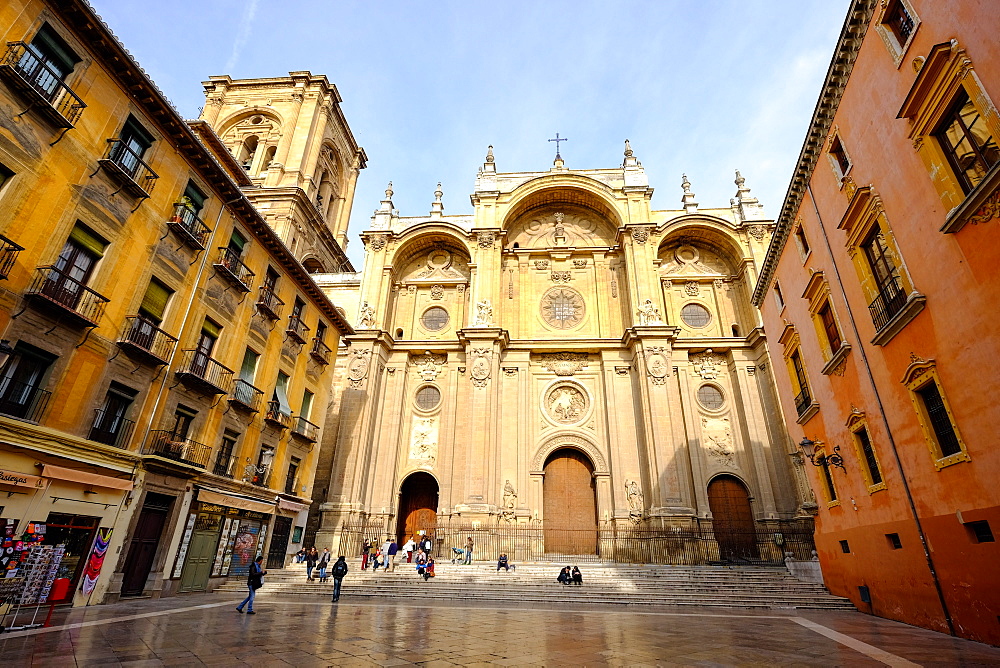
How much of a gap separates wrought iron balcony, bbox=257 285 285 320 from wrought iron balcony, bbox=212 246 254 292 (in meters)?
0.63

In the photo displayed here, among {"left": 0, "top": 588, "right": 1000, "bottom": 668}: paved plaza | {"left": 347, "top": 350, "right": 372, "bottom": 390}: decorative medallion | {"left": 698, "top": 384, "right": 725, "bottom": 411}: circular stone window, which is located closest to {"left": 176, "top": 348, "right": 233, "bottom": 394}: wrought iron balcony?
{"left": 0, "top": 588, "right": 1000, "bottom": 668}: paved plaza

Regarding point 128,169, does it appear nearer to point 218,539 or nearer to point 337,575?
point 218,539

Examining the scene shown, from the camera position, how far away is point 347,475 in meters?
23.0

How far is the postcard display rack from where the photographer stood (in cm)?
829

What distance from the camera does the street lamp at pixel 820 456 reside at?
1252cm

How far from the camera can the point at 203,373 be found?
47.1 ft

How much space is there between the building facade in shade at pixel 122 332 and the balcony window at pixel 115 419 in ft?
0.12

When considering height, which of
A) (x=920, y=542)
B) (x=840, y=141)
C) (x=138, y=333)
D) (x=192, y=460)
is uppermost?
(x=840, y=141)

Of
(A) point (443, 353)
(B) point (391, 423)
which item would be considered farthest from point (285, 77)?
(B) point (391, 423)

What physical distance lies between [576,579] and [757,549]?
1037 cm

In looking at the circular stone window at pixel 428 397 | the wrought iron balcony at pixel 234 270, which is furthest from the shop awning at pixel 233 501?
the circular stone window at pixel 428 397

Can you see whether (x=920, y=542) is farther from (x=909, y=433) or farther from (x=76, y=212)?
(x=76, y=212)

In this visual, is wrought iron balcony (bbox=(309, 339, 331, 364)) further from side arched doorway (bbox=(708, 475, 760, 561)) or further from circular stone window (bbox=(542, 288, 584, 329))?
side arched doorway (bbox=(708, 475, 760, 561))

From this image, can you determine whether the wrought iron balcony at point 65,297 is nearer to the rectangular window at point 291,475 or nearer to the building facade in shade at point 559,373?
the rectangular window at point 291,475
